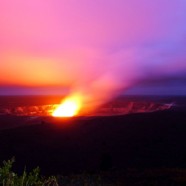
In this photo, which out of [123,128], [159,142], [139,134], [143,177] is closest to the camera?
[143,177]

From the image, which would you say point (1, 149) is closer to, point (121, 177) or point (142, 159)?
point (142, 159)

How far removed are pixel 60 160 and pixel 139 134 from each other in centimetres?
1110

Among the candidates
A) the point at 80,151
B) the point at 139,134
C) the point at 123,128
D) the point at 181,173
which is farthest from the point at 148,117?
the point at 181,173

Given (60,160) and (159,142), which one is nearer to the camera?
(60,160)

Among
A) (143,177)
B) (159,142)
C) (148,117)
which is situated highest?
(148,117)

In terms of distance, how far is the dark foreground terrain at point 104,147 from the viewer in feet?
83.5

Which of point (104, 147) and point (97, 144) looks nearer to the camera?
point (104, 147)

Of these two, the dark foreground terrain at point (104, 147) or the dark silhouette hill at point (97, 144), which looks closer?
the dark foreground terrain at point (104, 147)

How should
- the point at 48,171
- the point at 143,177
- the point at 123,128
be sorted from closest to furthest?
1. the point at 143,177
2. the point at 48,171
3. the point at 123,128

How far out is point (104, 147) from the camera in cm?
3450

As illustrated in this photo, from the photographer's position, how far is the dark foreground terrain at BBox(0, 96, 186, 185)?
25466 millimetres

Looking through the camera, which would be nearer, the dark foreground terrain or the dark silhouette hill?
the dark foreground terrain

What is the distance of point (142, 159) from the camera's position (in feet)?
98.7

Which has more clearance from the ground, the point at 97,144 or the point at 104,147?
the point at 97,144
